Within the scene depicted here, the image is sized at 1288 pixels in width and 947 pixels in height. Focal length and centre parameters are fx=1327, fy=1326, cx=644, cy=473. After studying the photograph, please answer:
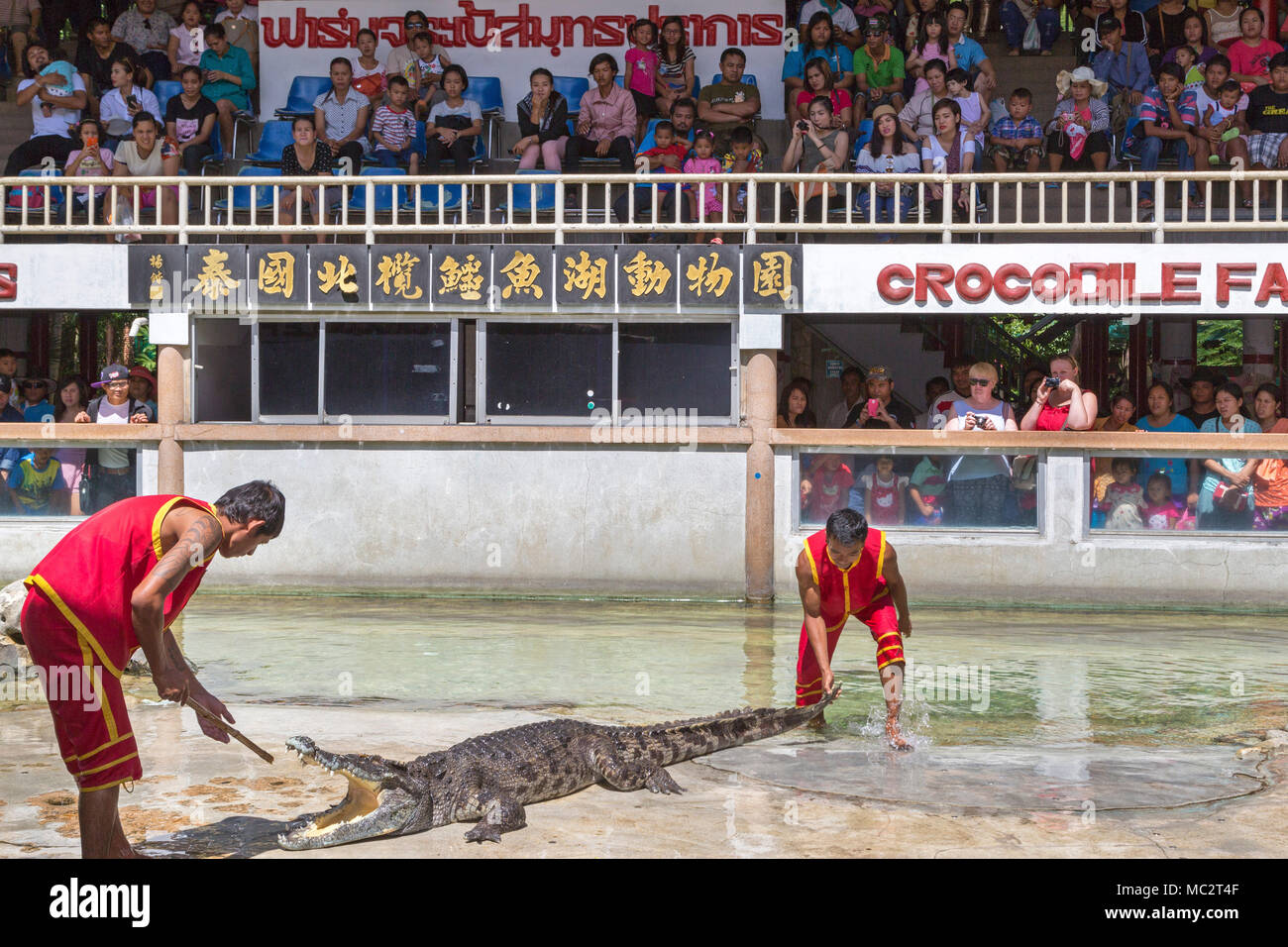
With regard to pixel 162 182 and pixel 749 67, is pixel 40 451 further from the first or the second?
pixel 749 67

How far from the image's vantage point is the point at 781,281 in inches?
504

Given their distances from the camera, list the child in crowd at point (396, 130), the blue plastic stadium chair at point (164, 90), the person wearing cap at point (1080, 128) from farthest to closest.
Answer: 1. the blue plastic stadium chair at point (164, 90)
2. the child in crowd at point (396, 130)
3. the person wearing cap at point (1080, 128)

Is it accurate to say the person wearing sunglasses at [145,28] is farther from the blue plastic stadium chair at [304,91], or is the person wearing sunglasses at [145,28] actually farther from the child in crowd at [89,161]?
the child in crowd at [89,161]

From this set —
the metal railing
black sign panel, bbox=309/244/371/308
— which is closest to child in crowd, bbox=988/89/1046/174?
the metal railing

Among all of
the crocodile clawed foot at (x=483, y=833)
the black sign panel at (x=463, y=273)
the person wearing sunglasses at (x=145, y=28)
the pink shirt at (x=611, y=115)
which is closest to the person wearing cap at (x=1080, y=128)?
the pink shirt at (x=611, y=115)

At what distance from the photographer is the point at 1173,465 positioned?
1253 centimetres

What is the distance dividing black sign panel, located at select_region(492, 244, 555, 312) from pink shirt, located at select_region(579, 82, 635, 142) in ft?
8.83

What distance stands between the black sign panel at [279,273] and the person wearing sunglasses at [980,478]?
6.49 metres

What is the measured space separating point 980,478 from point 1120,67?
575 cm

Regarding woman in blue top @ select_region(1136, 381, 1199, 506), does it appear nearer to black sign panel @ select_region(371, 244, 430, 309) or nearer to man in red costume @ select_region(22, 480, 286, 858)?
black sign panel @ select_region(371, 244, 430, 309)

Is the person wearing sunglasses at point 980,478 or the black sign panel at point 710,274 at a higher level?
the black sign panel at point 710,274

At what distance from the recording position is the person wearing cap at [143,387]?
13.5m

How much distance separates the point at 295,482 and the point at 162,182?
3173 mm
